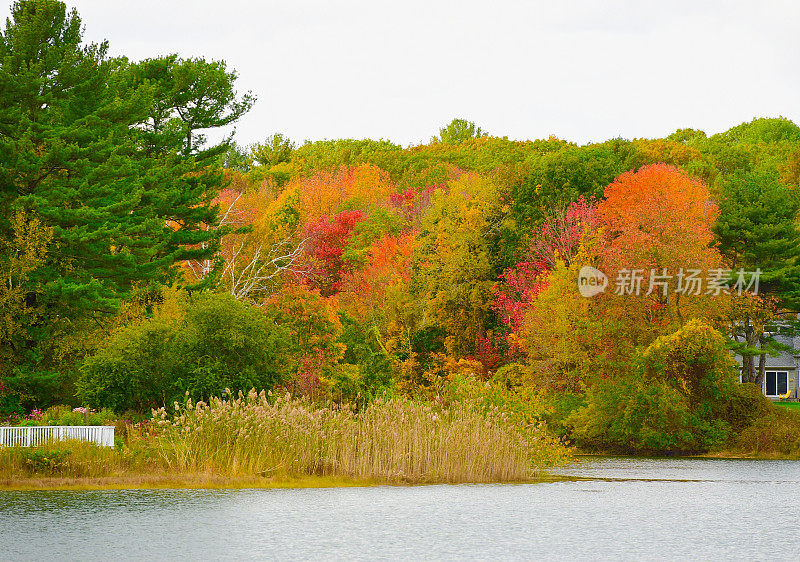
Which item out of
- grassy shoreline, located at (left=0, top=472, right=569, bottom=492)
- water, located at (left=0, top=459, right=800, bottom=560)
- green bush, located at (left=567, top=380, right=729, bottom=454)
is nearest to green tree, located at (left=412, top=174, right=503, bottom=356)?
green bush, located at (left=567, top=380, right=729, bottom=454)

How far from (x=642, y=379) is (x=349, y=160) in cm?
6197

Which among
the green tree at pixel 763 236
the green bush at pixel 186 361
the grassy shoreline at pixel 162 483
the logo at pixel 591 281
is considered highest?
the green tree at pixel 763 236

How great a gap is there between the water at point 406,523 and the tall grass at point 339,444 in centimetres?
113

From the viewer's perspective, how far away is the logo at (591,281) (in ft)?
169

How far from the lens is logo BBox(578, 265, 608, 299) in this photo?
169ft

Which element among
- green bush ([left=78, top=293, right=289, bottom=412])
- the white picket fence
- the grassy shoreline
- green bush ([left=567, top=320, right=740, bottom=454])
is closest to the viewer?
the grassy shoreline

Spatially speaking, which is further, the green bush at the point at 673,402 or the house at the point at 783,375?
the house at the point at 783,375

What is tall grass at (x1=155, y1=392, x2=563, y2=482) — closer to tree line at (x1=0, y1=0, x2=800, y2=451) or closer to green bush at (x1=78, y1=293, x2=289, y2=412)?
green bush at (x1=78, y1=293, x2=289, y2=412)

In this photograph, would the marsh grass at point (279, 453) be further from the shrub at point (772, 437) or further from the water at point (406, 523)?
the shrub at point (772, 437)

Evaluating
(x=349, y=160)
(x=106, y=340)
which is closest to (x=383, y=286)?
(x=106, y=340)

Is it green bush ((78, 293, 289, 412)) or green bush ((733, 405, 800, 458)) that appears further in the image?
green bush ((733, 405, 800, 458))

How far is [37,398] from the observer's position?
39.2 m

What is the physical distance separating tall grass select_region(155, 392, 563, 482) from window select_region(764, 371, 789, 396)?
63.8 metres

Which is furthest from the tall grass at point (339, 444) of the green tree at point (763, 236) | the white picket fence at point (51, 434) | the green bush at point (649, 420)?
the green tree at point (763, 236)
